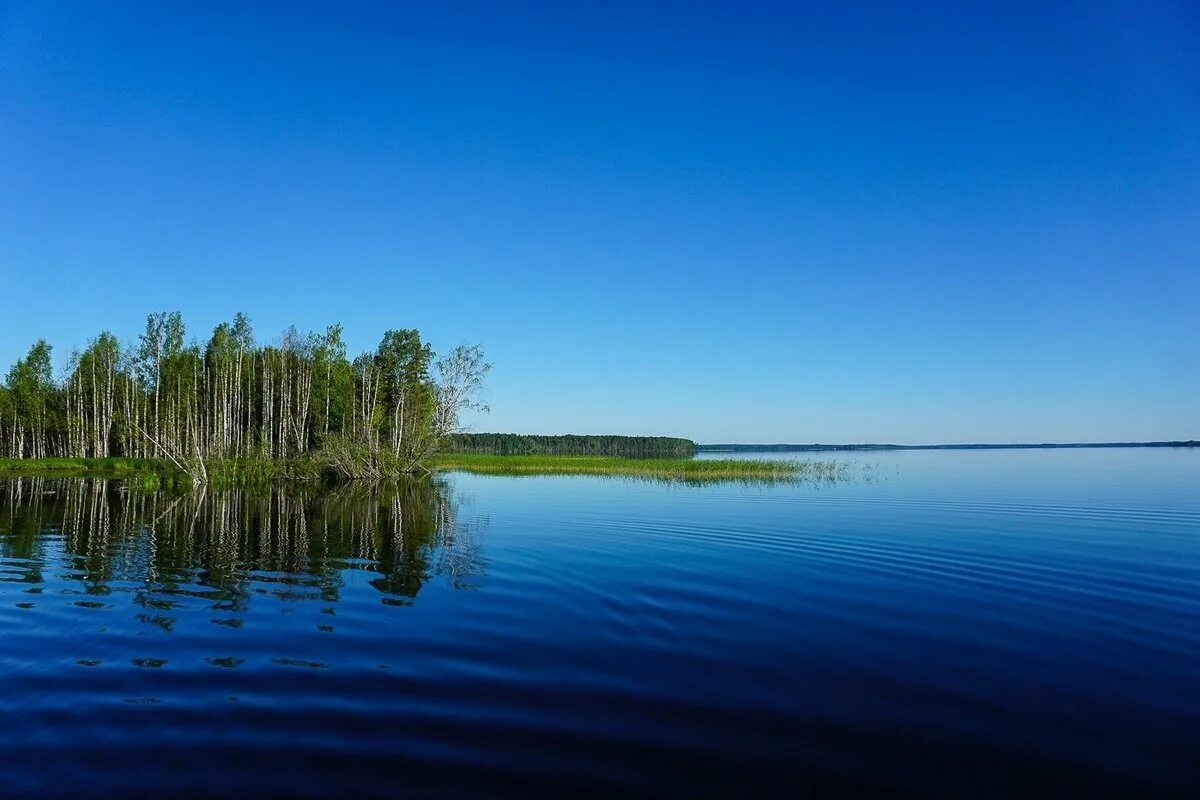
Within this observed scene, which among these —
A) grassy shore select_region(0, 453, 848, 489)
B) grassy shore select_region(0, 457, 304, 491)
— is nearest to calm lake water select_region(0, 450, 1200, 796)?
grassy shore select_region(0, 457, 304, 491)

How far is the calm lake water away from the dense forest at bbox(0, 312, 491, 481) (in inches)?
1698

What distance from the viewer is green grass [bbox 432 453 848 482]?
53406 millimetres

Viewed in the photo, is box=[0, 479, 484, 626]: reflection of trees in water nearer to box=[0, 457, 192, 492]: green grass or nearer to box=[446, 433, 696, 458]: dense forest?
box=[0, 457, 192, 492]: green grass

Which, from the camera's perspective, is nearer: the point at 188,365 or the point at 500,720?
the point at 500,720

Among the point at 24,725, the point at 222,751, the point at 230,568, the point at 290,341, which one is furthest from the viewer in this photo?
the point at 290,341

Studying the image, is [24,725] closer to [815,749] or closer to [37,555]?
[815,749]

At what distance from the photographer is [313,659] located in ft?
29.5

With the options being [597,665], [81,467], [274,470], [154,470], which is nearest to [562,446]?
[81,467]

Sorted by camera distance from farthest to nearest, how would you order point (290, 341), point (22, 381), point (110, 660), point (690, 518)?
point (22, 381) → point (290, 341) → point (690, 518) → point (110, 660)

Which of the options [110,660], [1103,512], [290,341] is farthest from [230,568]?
[290,341]

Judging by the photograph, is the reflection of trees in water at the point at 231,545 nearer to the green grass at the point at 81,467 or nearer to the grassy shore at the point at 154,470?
the grassy shore at the point at 154,470

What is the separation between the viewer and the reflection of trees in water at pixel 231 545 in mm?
13672

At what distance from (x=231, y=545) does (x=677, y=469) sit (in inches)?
1826

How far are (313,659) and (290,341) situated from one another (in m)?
62.9
